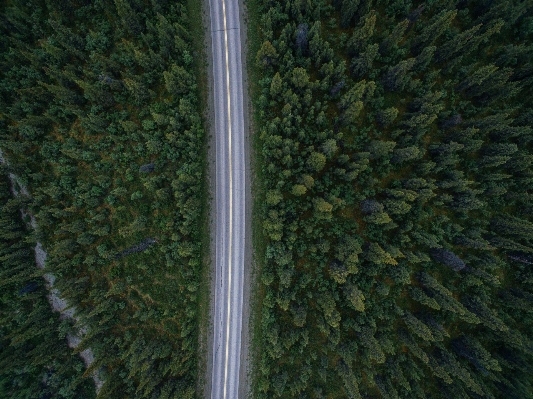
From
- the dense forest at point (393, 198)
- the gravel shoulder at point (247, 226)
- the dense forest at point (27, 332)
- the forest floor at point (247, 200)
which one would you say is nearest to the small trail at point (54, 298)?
the dense forest at point (27, 332)

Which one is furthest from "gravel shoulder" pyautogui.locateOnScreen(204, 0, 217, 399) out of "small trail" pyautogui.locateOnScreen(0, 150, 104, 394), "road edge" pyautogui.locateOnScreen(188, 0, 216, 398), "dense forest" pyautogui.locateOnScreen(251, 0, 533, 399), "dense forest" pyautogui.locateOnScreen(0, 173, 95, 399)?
"dense forest" pyautogui.locateOnScreen(0, 173, 95, 399)

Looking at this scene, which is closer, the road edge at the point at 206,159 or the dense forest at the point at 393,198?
the dense forest at the point at 393,198

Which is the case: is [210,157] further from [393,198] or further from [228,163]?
[393,198]

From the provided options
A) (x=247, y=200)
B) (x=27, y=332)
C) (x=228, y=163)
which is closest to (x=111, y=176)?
(x=228, y=163)

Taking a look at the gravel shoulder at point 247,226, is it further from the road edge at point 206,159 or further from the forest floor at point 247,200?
the road edge at point 206,159

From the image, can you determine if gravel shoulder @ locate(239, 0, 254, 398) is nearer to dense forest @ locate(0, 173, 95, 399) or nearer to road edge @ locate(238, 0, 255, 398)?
road edge @ locate(238, 0, 255, 398)
